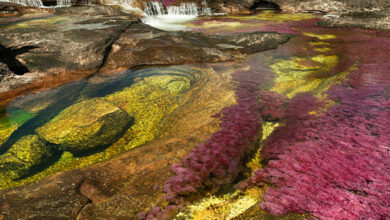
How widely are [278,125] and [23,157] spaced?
16.1ft

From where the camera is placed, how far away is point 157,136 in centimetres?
458

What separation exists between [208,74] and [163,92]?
5.17 ft

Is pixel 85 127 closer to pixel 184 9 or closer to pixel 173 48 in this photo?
pixel 173 48

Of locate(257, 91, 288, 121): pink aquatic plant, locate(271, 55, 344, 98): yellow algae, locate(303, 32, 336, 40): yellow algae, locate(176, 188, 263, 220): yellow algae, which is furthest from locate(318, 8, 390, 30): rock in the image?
locate(176, 188, 263, 220): yellow algae

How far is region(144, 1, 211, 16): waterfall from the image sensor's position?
62.3 feet

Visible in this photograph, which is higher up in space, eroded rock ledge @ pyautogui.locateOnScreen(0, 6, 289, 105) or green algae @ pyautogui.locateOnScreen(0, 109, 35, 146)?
eroded rock ledge @ pyautogui.locateOnScreen(0, 6, 289, 105)

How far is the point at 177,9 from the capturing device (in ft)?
65.2

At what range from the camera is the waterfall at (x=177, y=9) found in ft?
62.3

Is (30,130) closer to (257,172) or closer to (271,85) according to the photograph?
(257,172)

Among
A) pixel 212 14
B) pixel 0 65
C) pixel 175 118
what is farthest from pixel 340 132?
pixel 212 14

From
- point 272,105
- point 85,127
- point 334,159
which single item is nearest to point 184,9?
point 272,105

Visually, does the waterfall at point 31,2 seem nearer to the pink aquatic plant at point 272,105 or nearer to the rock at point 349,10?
the pink aquatic plant at point 272,105

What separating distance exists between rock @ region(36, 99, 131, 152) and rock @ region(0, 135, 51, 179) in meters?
0.22

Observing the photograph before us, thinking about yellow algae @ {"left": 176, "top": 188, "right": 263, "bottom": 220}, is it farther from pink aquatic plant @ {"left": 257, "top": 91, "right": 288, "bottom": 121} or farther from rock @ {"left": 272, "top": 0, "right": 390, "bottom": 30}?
rock @ {"left": 272, "top": 0, "right": 390, "bottom": 30}
